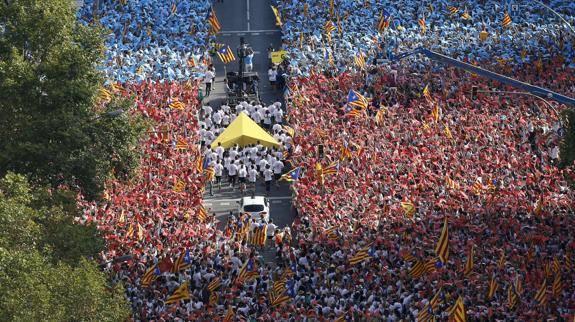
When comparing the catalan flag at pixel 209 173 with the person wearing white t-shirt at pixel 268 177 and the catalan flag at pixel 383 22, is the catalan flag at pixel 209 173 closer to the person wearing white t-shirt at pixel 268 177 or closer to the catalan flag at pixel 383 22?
the person wearing white t-shirt at pixel 268 177

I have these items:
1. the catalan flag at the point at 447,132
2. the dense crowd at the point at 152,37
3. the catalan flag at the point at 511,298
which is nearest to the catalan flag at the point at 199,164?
the dense crowd at the point at 152,37

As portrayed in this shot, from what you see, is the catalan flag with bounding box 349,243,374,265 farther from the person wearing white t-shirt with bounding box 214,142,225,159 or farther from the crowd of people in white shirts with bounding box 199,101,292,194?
the person wearing white t-shirt with bounding box 214,142,225,159

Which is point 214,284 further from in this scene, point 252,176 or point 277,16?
point 277,16

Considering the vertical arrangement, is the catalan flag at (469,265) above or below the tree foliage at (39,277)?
below

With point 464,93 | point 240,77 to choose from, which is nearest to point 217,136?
point 240,77

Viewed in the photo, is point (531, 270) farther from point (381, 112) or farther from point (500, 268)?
point (381, 112)

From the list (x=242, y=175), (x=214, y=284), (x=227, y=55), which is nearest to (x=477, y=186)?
(x=242, y=175)

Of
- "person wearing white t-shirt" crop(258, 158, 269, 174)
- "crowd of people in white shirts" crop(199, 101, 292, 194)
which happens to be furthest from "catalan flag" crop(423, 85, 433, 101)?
"person wearing white t-shirt" crop(258, 158, 269, 174)
